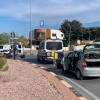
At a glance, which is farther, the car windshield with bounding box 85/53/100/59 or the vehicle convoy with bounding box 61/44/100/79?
the car windshield with bounding box 85/53/100/59

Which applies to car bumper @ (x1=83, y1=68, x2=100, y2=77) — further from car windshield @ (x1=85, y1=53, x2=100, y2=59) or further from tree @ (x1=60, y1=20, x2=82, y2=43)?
tree @ (x1=60, y1=20, x2=82, y2=43)

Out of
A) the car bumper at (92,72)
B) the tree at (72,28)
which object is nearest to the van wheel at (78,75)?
the car bumper at (92,72)

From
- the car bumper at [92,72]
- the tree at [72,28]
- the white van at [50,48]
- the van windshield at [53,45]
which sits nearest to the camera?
the car bumper at [92,72]

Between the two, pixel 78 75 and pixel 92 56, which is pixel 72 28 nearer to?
pixel 78 75

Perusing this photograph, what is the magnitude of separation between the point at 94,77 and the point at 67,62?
2.39 m

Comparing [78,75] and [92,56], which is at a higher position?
[92,56]

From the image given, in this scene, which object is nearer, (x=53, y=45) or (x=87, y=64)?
(x=87, y=64)

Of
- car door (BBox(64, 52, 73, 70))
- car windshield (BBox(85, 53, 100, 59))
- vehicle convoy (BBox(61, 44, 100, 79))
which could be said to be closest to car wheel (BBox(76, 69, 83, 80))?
vehicle convoy (BBox(61, 44, 100, 79))

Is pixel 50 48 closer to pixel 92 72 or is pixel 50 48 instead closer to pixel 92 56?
pixel 92 56

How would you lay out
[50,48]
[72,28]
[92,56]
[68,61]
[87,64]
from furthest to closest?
[72,28], [50,48], [68,61], [92,56], [87,64]

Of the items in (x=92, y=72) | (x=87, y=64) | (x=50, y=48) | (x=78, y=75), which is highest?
(x=50, y=48)

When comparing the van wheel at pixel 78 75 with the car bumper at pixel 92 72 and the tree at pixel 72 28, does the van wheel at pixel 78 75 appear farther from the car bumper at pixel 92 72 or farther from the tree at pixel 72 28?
the tree at pixel 72 28

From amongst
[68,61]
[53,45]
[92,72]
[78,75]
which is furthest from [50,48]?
[92,72]

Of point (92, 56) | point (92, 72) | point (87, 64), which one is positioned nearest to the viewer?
point (92, 72)
